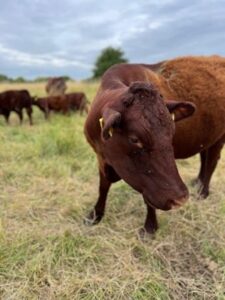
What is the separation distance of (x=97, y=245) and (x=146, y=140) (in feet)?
4.51

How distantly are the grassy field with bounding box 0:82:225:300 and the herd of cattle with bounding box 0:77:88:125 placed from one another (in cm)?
539

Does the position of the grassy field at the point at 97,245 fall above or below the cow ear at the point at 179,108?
below

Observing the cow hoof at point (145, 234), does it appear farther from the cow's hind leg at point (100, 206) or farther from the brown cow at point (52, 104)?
the brown cow at point (52, 104)

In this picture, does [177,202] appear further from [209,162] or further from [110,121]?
[209,162]

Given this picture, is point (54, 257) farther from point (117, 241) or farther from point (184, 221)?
point (184, 221)

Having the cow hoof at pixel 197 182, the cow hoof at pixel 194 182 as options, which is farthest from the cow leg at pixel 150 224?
the cow hoof at pixel 194 182

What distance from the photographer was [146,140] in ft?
7.96

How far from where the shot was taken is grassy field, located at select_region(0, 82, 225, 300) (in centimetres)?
296

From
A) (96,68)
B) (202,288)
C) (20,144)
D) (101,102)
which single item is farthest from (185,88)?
(96,68)

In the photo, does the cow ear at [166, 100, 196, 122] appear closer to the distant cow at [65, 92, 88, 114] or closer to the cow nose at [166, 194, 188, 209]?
the cow nose at [166, 194, 188, 209]

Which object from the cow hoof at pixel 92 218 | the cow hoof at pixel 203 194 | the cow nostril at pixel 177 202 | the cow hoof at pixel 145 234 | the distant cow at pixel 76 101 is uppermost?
the cow nostril at pixel 177 202

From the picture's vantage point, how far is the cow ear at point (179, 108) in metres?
2.72

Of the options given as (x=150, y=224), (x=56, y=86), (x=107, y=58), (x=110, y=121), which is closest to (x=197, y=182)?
(x=150, y=224)

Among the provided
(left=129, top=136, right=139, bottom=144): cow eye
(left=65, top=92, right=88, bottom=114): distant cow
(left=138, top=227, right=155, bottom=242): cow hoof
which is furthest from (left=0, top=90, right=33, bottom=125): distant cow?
(left=129, top=136, right=139, bottom=144): cow eye
